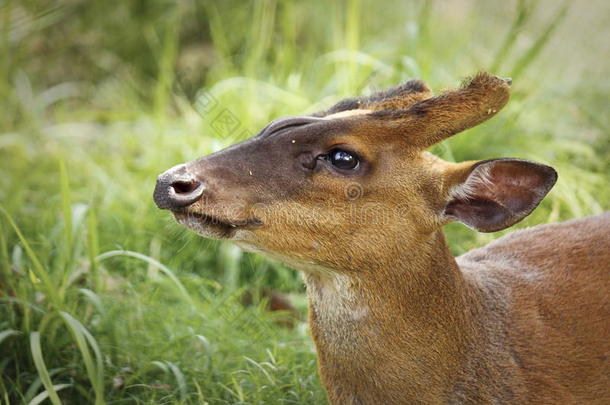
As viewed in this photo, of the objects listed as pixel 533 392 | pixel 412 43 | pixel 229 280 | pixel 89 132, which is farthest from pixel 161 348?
pixel 89 132

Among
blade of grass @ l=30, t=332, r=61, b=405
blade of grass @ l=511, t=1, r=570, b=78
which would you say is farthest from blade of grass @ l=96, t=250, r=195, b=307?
blade of grass @ l=511, t=1, r=570, b=78

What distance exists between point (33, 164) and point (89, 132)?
64 cm

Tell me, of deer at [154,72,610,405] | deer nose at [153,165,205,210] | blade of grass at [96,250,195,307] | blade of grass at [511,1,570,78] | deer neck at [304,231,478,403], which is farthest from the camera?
blade of grass at [511,1,570,78]

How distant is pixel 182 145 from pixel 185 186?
9.52 feet

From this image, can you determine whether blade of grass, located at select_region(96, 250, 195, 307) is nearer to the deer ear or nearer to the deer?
the deer

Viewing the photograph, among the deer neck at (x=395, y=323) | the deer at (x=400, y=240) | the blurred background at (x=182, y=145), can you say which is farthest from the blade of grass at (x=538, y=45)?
the deer neck at (x=395, y=323)

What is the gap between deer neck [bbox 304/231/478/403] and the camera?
2641mm

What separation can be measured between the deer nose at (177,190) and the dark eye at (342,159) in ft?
1.36

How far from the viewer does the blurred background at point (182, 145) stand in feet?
11.0

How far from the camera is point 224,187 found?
248cm

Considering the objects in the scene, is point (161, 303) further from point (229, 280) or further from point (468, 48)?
point (468, 48)

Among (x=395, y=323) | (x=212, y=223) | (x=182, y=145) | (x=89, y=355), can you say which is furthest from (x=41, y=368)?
(x=182, y=145)

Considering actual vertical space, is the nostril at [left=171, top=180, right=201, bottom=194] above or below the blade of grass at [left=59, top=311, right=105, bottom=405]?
above

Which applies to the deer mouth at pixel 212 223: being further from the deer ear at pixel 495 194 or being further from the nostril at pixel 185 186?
the deer ear at pixel 495 194
